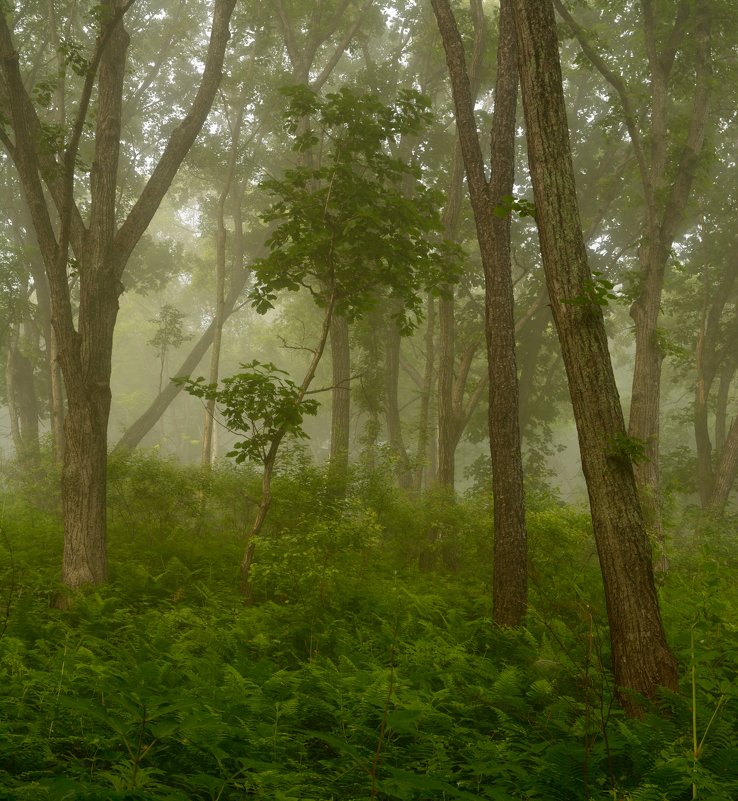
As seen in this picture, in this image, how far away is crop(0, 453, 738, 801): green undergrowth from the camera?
289 cm

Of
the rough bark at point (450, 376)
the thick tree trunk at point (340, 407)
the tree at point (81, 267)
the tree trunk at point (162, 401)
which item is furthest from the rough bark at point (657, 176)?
the tree trunk at point (162, 401)

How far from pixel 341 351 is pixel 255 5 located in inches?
435

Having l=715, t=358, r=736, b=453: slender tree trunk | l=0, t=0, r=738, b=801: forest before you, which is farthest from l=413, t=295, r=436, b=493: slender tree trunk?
l=715, t=358, r=736, b=453: slender tree trunk

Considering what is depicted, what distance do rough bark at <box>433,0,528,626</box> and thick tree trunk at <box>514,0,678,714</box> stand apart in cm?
142

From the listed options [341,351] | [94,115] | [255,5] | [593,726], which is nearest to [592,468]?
[593,726]

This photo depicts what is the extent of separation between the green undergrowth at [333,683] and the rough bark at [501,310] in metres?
0.64

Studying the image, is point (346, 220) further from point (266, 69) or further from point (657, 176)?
point (266, 69)

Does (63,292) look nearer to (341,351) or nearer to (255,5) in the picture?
(341,351)

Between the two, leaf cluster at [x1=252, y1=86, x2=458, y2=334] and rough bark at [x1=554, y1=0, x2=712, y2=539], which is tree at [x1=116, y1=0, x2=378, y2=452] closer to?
leaf cluster at [x1=252, y1=86, x2=458, y2=334]

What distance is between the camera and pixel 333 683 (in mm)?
4129

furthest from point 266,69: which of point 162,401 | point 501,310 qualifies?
point 501,310

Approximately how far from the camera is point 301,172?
7527mm

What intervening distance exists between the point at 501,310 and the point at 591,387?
8.63 ft

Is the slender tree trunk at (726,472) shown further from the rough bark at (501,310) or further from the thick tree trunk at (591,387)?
the thick tree trunk at (591,387)
